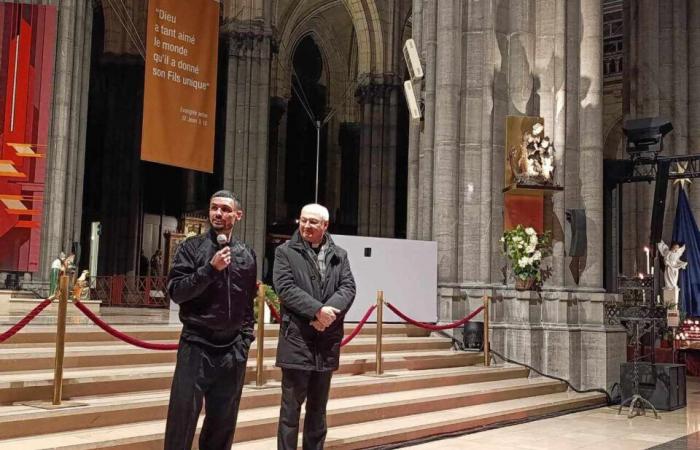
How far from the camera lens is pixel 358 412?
784 centimetres

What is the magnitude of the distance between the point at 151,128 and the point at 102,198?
9734 millimetres

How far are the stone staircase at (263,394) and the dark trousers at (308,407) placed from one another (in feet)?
4.38

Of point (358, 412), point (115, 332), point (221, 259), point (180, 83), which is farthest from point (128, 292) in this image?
point (221, 259)

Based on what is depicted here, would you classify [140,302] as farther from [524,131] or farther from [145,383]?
[145,383]

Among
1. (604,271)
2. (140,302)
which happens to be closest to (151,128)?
(140,302)

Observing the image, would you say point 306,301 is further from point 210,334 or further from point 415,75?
point 415,75

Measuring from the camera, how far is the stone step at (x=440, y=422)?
7.00 m

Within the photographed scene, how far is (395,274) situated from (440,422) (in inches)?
156

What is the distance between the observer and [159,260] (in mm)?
25703

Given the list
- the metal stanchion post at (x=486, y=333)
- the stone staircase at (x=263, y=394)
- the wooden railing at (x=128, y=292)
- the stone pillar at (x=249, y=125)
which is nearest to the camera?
the stone staircase at (x=263, y=394)

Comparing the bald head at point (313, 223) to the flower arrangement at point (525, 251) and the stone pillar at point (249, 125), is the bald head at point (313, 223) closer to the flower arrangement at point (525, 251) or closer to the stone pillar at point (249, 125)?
the flower arrangement at point (525, 251)

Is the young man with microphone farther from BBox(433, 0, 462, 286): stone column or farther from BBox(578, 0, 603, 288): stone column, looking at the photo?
BBox(578, 0, 603, 288): stone column

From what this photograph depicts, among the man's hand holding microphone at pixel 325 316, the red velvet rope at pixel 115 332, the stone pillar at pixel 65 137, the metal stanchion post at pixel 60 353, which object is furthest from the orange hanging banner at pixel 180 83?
the man's hand holding microphone at pixel 325 316

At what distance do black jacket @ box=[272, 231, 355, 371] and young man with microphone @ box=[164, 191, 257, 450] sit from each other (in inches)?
25.0
